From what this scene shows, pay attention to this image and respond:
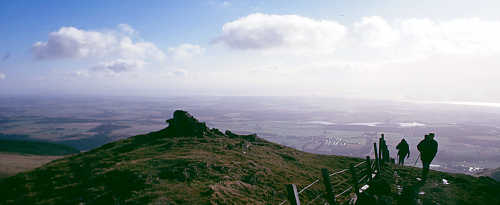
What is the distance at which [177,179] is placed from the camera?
15.8 metres

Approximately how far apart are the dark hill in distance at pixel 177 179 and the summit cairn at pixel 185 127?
4.39 metres

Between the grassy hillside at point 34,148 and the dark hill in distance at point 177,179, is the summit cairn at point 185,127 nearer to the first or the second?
the dark hill in distance at point 177,179

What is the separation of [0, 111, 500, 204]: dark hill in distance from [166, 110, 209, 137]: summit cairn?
4.39 meters

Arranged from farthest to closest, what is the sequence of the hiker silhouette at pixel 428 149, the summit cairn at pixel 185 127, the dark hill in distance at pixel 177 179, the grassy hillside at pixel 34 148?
the grassy hillside at pixel 34 148 < the summit cairn at pixel 185 127 < the hiker silhouette at pixel 428 149 < the dark hill in distance at pixel 177 179

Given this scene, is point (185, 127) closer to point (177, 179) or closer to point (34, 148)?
point (177, 179)

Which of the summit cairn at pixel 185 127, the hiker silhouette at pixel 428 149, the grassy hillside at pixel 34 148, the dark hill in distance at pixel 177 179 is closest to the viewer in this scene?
the dark hill in distance at pixel 177 179

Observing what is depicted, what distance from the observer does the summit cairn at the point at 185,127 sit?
98.7 feet

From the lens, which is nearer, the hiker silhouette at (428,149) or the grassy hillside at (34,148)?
the hiker silhouette at (428,149)

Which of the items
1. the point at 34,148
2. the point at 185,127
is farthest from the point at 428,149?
the point at 34,148

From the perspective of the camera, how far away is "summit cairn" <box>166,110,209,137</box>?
30078 mm

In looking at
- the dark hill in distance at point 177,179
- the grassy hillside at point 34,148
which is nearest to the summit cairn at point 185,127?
the dark hill in distance at point 177,179

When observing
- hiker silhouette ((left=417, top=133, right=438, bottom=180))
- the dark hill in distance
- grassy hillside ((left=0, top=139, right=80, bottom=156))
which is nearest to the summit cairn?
the dark hill in distance

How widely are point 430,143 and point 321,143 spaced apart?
431ft

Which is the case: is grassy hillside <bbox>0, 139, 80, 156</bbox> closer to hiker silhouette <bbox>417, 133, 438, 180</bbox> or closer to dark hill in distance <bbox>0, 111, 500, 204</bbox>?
dark hill in distance <bbox>0, 111, 500, 204</bbox>
